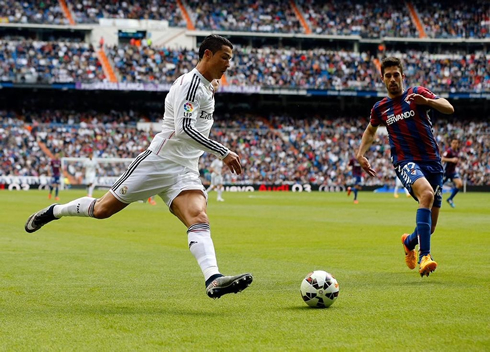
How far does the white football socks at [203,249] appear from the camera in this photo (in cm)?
684

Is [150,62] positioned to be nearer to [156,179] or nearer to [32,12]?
[32,12]

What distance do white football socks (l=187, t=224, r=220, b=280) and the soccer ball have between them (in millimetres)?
829

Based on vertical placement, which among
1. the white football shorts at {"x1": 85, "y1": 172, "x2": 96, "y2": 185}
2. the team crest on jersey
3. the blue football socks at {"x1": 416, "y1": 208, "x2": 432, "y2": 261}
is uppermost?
the team crest on jersey

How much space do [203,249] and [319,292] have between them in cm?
112

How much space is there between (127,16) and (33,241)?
48.5 meters

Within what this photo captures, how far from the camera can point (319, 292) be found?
6.79 meters

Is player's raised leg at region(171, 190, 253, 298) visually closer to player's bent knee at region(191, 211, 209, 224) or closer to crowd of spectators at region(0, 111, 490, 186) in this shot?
player's bent knee at region(191, 211, 209, 224)

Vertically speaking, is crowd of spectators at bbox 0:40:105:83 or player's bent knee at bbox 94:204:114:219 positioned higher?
player's bent knee at bbox 94:204:114:219

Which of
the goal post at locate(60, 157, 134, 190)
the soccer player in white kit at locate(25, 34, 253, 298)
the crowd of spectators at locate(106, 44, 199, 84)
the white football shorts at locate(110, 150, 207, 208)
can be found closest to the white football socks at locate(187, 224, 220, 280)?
the soccer player in white kit at locate(25, 34, 253, 298)

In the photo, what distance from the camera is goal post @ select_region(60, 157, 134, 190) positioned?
47072 mm

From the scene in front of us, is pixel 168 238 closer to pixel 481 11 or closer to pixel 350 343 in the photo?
pixel 350 343

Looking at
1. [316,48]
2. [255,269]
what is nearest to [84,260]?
[255,269]

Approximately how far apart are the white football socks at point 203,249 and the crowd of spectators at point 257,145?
42.7 metres

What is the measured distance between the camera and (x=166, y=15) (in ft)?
201
